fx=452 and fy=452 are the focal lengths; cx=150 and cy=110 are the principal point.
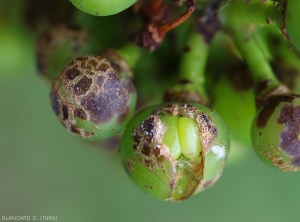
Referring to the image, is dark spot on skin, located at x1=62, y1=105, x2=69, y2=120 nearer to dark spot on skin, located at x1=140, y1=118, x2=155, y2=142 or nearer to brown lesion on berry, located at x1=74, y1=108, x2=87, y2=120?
brown lesion on berry, located at x1=74, y1=108, x2=87, y2=120

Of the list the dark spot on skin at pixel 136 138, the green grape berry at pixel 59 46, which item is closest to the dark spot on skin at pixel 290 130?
the dark spot on skin at pixel 136 138

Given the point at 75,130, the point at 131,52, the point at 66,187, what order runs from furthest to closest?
the point at 66,187 < the point at 131,52 < the point at 75,130

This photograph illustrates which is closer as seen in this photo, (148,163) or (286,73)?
(148,163)

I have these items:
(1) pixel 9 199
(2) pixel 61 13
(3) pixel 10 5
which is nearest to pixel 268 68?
(2) pixel 61 13

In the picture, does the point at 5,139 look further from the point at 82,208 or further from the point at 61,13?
the point at 61,13

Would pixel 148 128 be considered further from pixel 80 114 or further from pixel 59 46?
pixel 59 46

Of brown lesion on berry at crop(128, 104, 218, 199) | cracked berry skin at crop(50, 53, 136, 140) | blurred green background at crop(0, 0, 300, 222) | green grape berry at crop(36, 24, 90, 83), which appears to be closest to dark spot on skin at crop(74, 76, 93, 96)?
cracked berry skin at crop(50, 53, 136, 140)

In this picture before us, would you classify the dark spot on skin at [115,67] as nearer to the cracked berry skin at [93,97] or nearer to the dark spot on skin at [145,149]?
the cracked berry skin at [93,97]

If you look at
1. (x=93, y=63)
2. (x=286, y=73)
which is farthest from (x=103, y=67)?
(x=286, y=73)
